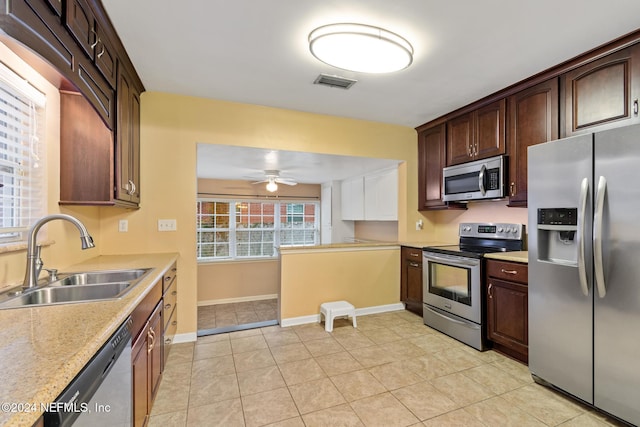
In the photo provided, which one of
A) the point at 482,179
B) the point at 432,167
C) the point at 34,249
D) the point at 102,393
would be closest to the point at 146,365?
the point at 102,393

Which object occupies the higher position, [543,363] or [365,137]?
[365,137]

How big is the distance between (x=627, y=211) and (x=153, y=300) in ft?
8.97

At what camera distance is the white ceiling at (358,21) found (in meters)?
1.71

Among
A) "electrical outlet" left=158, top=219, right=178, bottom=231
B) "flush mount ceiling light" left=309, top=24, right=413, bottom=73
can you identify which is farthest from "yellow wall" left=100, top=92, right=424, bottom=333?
"flush mount ceiling light" left=309, top=24, right=413, bottom=73

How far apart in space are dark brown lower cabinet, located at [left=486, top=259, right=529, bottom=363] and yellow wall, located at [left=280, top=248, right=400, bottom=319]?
4.42 feet

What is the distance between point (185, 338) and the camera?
9.53ft

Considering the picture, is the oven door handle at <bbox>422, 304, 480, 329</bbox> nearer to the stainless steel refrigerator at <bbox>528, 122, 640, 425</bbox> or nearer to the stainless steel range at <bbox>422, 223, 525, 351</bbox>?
the stainless steel range at <bbox>422, 223, 525, 351</bbox>

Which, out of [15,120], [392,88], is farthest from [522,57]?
[15,120]

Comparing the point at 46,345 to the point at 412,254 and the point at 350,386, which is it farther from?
the point at 412,254

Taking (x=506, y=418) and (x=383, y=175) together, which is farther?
(x=383, y=175)

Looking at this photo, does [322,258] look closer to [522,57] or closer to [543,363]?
[543,363]

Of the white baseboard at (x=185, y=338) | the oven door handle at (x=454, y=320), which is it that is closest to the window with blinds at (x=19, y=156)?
the white baseboard at (x=185, y=338)

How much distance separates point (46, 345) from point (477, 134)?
11.7 feet

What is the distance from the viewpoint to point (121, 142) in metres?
2.19
